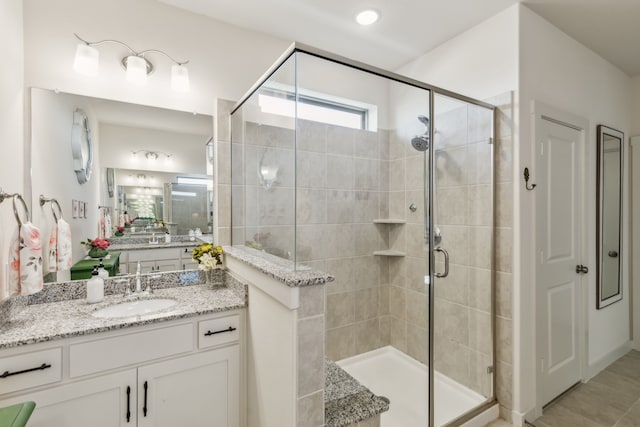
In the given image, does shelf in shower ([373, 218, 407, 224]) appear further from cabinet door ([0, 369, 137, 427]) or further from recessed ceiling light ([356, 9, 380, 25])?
cabinet door ([0, 369, 137, 427])

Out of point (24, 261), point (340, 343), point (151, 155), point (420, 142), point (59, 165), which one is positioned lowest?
point (340, 343)

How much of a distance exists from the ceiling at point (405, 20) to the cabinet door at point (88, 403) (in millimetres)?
2224

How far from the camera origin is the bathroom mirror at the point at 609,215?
100 inches

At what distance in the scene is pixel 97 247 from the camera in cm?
185

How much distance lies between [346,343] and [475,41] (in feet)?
8.52

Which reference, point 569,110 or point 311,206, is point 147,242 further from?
point 569,110

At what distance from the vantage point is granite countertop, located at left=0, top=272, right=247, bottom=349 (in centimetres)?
128

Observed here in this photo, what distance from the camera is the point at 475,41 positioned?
7.18ft

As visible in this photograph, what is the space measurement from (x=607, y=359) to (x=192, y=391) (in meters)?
3.42

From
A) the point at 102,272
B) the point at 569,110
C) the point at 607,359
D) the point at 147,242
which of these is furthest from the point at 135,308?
the point at 607,359

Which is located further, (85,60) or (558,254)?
(558,254)

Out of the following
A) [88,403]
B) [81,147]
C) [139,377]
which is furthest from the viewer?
[81,147]

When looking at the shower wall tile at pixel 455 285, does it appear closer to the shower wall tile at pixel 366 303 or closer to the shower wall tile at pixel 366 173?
the shower wall tile at pixel 366 303

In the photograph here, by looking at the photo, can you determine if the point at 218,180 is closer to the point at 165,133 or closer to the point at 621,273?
the point at 165,133
